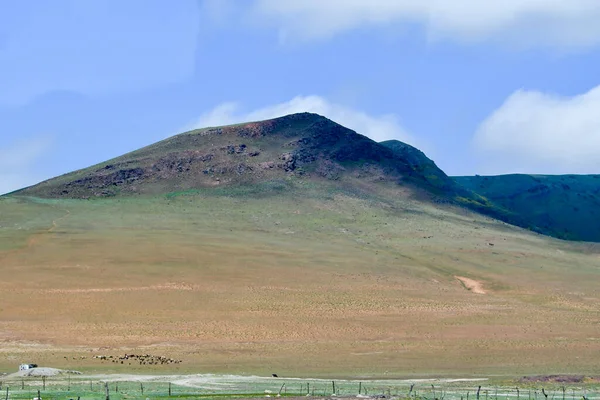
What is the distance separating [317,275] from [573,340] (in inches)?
1210

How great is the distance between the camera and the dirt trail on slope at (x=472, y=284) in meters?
94.7

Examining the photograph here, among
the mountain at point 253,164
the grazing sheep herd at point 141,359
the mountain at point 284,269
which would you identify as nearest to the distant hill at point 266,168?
the mountain at point 253,164

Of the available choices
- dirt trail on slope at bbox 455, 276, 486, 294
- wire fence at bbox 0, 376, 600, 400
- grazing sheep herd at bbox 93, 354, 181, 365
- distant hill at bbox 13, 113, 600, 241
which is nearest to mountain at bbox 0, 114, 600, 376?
dirt trail on slope at bbox 455, 276, 486, 294

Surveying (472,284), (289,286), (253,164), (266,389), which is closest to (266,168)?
(253,164)

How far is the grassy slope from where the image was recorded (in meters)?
63.6

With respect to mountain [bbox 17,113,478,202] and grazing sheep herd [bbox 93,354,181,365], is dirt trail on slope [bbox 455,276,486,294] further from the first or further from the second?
mountain [bbox 17,113,478,202]

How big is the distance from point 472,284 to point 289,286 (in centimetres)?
2063

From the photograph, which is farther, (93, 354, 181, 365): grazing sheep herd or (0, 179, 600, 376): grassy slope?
(0, 179, 600, 376): grassy slope

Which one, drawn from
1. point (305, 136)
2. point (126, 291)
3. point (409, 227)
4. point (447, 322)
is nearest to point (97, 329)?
point (126, 291)

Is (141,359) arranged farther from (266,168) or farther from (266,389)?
(266,168)

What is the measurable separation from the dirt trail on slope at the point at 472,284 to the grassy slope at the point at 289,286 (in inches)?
52.1

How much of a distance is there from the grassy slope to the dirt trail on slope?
1.32m

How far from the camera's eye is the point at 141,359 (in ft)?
194

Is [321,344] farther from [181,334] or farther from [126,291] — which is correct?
[126,291]
